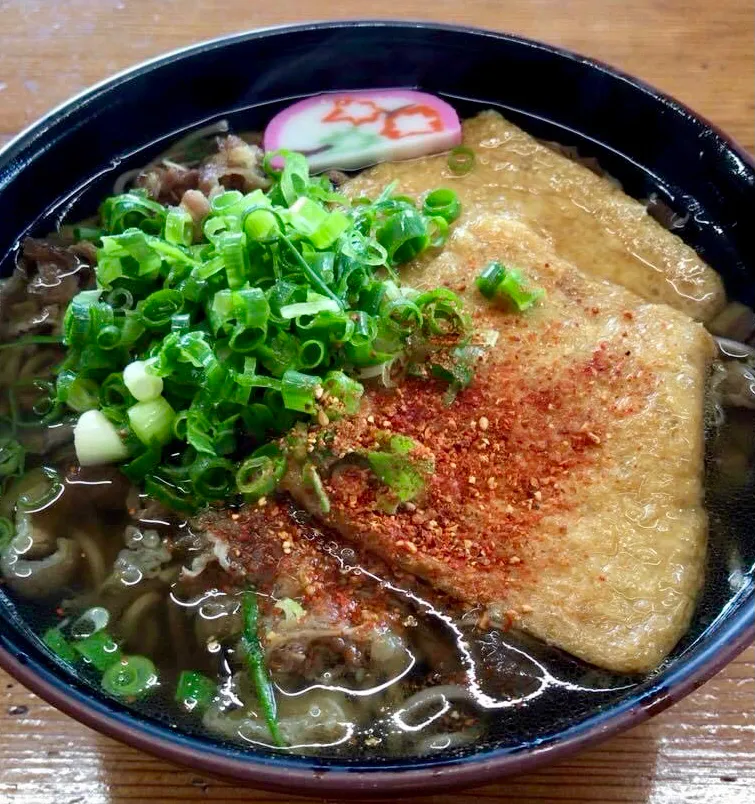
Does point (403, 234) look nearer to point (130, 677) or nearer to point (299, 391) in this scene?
point (299, 391)

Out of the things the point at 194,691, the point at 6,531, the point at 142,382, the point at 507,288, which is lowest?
the point at 194,691

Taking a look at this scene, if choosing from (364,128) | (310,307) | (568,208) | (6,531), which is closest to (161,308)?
(310,307)

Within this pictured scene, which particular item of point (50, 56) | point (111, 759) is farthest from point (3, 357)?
point (50, 56)

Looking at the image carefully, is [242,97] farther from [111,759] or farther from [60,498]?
[111,759]

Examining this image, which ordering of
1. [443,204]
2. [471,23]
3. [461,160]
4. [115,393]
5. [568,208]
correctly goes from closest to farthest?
[115,393]
[443,204]
[568,208]
[461,160]
[471,23]

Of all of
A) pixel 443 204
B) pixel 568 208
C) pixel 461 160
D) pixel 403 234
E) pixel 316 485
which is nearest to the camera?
pixel 316 485

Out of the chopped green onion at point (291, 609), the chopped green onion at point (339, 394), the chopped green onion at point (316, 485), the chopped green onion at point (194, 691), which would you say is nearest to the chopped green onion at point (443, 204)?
the chopped green onion at point (339, 394)
